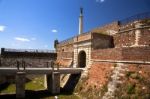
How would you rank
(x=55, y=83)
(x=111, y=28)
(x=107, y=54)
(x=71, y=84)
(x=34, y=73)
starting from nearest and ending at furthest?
(x=107, y=54) → (x=34, y=73) → (x=55, y=83) → (x=71, y=84) → (x=111, y=28)

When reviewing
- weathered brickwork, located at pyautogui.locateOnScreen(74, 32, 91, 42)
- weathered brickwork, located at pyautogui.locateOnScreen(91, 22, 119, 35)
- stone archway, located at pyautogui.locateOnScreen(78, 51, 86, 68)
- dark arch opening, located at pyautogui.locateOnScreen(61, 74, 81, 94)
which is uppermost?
weathered brickwork, located at pyautogui.locateOnScreen(91, 22, 119, 35)

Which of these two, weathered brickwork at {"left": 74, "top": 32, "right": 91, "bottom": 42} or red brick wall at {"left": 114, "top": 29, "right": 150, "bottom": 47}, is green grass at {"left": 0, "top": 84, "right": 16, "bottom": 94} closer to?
weathered brickwork at {"left": 74, "top": 32, "right": 91, "bottom": 42}

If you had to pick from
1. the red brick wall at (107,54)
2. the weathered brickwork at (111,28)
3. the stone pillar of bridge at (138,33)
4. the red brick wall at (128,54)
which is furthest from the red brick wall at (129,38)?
the red brick wall at (128,54)

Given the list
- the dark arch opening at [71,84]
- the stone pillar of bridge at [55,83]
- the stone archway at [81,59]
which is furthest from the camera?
the stone archway at [81,59]

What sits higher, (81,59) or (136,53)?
(136,53)

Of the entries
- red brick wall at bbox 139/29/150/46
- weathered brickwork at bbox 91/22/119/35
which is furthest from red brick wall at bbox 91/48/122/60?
weathered brickwork at bbox 91/22/119/35

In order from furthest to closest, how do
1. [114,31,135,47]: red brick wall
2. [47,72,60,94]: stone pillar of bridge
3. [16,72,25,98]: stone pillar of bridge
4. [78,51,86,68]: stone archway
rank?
1. [78,51,86,68]: stone archway
2. [114,31,135,47]: red brick wall
3. [47,72,60,94]: stone pillar of bridge
4. [16,72,25,98]: stone pillar of bridge

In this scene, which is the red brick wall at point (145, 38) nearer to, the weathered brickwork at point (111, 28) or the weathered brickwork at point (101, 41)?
the weathered brickwork at point (111, 28)

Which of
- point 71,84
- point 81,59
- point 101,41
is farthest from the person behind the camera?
point 81,59

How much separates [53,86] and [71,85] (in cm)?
257

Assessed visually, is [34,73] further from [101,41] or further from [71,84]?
[101,41]

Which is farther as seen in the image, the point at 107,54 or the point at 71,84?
the point at 71,84

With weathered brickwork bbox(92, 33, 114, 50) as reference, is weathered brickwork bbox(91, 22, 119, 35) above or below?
above

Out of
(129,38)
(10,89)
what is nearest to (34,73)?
(10,89)
